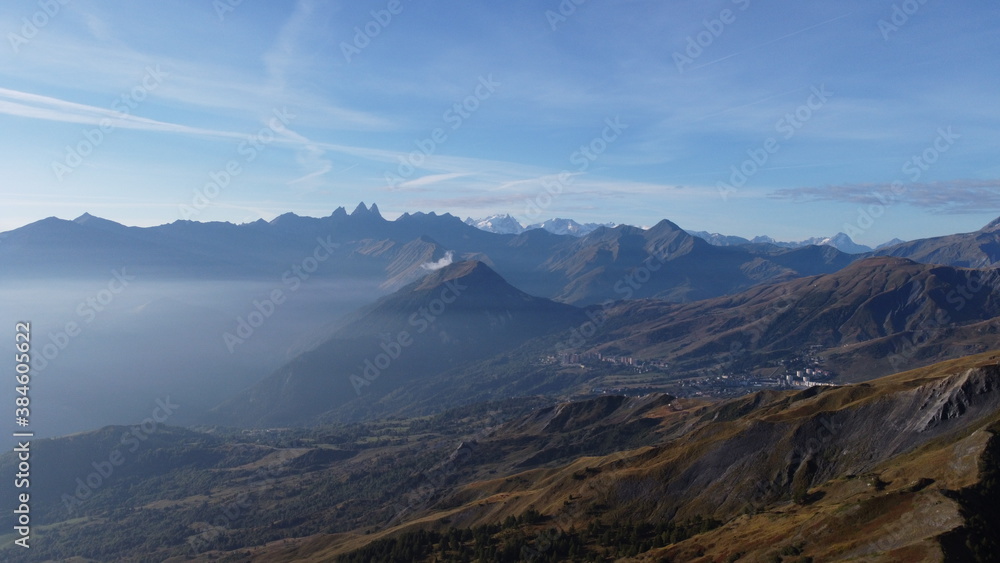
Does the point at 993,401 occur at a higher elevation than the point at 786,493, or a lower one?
higher

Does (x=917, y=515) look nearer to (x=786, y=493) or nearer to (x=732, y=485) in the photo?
(x=786, y=493)

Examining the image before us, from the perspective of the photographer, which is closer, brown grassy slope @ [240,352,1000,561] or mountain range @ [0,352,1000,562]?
mountain range @ [0,352,1000,562]

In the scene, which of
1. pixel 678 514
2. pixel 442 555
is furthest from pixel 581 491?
pixel 442 555

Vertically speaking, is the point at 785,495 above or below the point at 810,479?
below

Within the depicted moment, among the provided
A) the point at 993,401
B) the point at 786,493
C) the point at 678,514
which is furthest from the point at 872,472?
the point at 678,514

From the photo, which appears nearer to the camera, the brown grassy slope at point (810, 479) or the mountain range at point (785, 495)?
the mountain range at point (785, 495)

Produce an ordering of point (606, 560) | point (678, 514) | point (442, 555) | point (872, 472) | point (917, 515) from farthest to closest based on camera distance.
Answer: point (442, 555), point (678, 514), point (606, 560), point (872, 472), point (917, 515)

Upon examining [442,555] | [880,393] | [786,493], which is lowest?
[442,555]

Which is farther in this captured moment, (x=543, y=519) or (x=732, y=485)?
(x=543, y=519)

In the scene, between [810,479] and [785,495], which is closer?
[785,495]

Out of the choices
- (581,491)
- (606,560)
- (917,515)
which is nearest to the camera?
(917,515)
